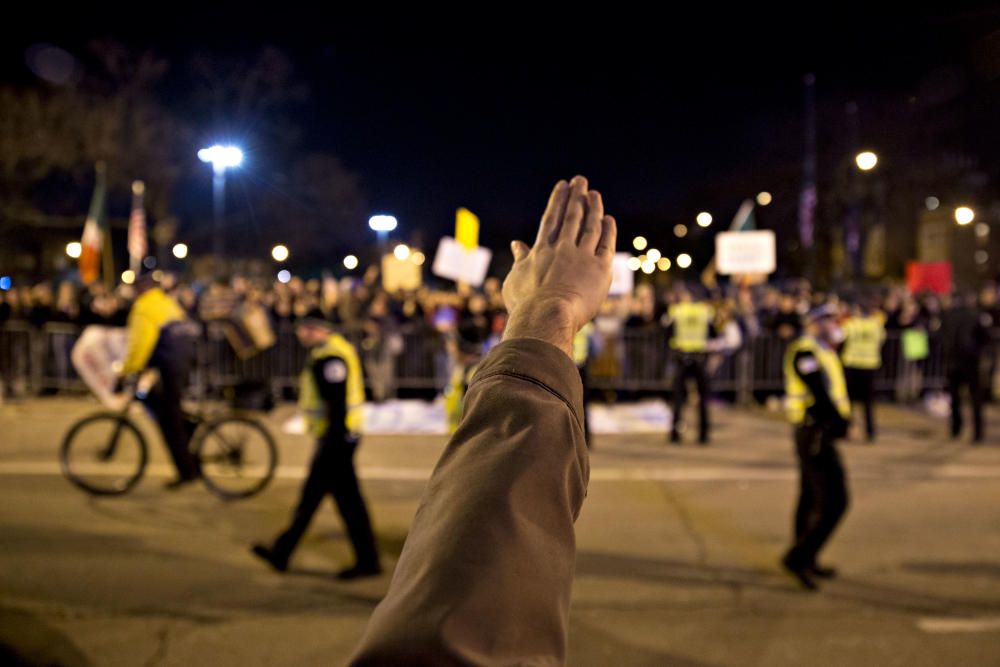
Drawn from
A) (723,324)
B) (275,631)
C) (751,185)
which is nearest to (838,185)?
(751,185)

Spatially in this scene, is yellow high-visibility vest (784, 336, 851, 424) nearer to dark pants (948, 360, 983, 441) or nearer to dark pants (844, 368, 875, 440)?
dark pants (844, 368, 875, 440)

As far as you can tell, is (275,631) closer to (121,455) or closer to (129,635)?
(129,635)

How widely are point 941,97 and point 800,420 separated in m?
8.31

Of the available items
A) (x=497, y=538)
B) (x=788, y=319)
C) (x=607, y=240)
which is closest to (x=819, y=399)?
(x=607, y=240)

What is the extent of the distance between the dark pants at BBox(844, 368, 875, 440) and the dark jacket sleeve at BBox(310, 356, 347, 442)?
7.49 metres

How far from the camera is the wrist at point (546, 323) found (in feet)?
4.53

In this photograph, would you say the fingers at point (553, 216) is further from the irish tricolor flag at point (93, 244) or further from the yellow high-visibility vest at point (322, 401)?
the irish tricolor flag at point (93, 244)

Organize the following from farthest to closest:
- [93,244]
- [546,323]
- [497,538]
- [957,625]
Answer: [93,244]
[957,625]
[546,323]
[497,538]

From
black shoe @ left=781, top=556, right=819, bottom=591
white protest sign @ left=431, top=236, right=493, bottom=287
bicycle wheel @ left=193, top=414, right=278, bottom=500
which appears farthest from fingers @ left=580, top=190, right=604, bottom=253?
white protest sign @ left=431, top=236, right=493, bottom=287

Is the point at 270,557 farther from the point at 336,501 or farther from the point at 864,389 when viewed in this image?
the point at 864,389

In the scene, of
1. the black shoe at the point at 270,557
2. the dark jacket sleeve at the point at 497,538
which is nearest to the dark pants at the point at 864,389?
the black shoe at the point at 270,557

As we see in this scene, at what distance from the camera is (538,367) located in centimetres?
129

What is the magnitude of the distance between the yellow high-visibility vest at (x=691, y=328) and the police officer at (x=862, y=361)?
2032 millimetres

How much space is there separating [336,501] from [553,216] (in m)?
4.72
